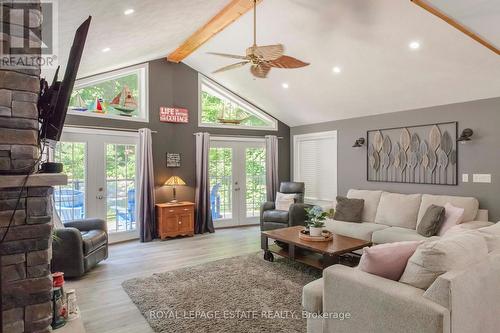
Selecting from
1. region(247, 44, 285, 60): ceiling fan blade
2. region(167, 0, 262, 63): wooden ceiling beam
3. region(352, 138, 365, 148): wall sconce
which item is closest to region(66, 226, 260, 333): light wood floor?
region(352, 138, 365, 148): wall sconce

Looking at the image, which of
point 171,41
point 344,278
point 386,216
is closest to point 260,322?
point 344,278

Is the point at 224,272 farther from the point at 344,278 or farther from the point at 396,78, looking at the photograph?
the point at 396,78

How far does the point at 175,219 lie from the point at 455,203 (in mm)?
4553

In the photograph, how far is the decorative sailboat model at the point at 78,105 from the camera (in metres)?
4.95

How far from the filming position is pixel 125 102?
18.3 feet

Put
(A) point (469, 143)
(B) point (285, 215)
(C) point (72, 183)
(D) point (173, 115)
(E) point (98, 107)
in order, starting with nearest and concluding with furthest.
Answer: (A) point (469, 143), (C) point (72, 183), (E) point (98, 107), (B) point (285, 215), (D) point (173, 115)

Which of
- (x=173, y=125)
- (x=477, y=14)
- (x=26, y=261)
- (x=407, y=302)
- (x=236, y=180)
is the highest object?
(x=477, y=14)

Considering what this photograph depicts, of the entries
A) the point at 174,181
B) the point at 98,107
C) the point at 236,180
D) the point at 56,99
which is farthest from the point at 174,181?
the point at 56,99

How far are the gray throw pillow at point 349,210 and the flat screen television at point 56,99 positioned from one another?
4.35m

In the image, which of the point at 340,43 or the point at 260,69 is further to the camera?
the point at 340,43

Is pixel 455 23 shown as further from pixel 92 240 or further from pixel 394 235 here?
pixel 92 240

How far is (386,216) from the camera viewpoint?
4742mm

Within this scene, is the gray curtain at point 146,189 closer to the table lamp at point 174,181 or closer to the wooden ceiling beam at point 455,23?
the table lamp at point 174,181

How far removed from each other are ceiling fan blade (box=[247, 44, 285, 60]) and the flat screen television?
6.02 feet
